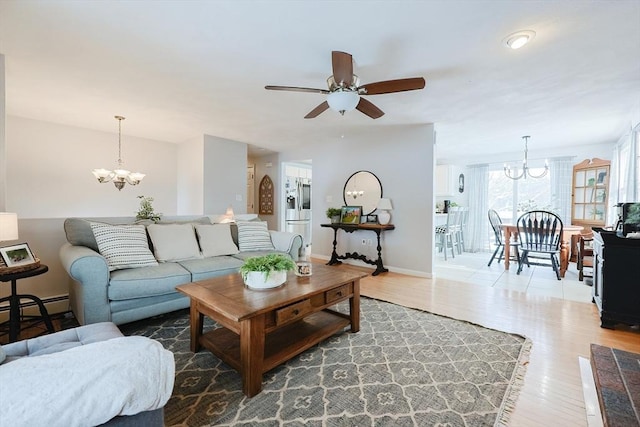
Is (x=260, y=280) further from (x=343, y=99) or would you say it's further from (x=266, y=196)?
(x=266, y=196)

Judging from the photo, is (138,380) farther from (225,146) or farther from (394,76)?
(225,146)

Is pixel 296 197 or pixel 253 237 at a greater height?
pixel 296 197

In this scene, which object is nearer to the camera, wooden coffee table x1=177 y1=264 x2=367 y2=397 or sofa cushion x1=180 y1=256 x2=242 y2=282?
wooden coffee table x1=177 y1=264 x2=367 y2=397

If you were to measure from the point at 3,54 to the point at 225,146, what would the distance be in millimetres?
3086

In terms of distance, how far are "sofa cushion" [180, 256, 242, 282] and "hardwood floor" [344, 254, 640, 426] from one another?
162 centimetres

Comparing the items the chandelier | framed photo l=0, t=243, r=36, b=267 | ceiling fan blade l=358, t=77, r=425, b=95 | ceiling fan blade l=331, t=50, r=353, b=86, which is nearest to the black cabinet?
ceiling fan blade l=358, t=77, r=425, b=95

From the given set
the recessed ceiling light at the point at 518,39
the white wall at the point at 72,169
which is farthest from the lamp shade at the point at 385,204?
the white wall at the point at 72,169

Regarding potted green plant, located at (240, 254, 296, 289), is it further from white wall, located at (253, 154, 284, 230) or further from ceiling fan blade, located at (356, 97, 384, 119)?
white wall, located at (253, 154, 284, 230)

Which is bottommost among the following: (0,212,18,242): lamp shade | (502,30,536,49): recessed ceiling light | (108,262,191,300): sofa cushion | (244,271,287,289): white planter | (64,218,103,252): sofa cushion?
(108,262,191,300): sofa cushion

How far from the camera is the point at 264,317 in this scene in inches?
65.0

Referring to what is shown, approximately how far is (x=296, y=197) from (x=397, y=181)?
2.92 m

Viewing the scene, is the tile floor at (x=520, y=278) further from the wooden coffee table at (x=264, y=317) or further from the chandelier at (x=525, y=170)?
the wooden coffee table at (x=264, y=317)

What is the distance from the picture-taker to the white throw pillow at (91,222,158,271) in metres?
2.45

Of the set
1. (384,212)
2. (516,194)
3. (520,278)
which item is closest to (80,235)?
(384,212)
